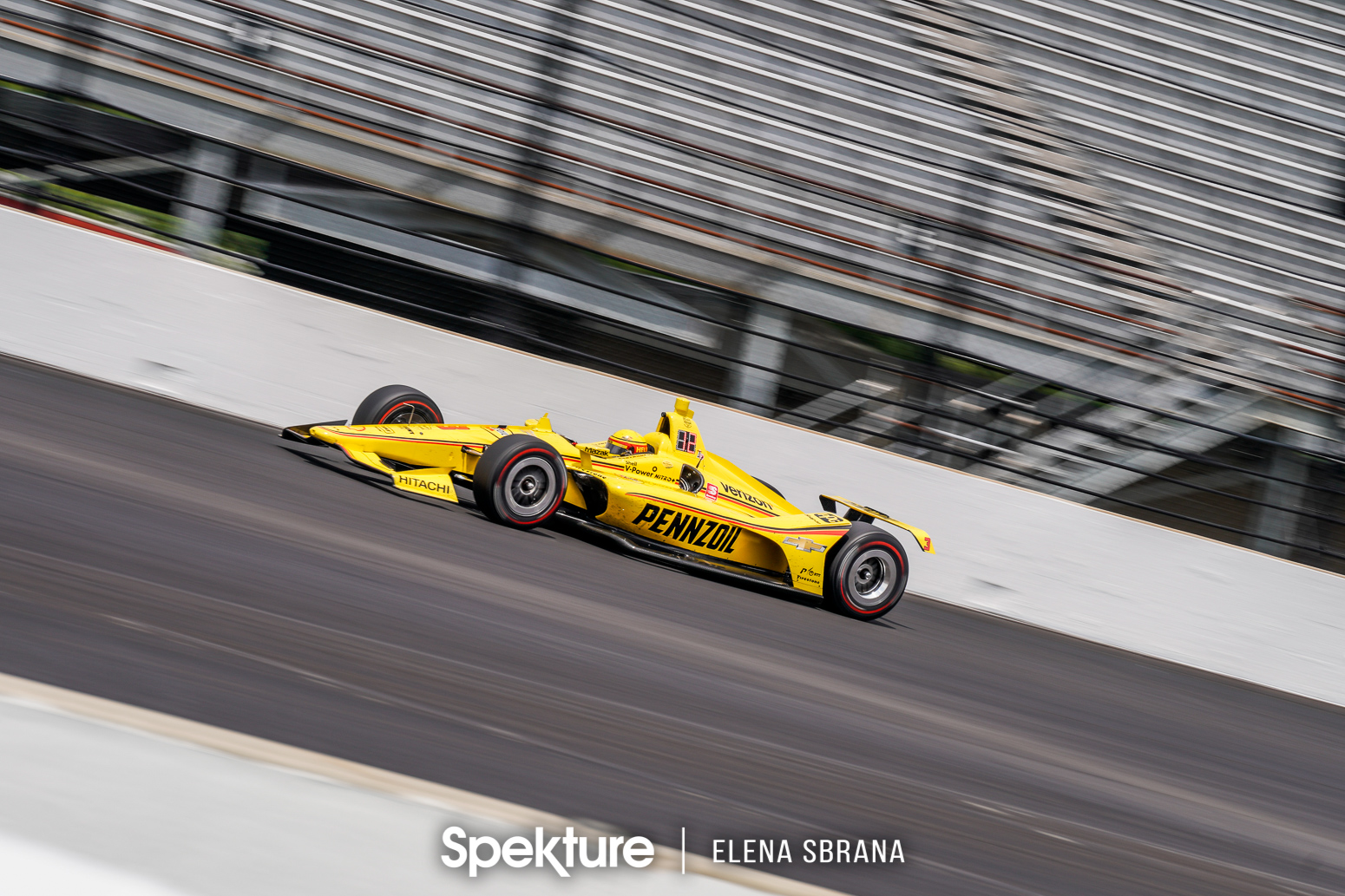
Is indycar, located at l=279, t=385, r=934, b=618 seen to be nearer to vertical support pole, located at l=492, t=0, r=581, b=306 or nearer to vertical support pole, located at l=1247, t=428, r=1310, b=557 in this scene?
vertical support pole, located at l=492, t=0, r=581, b=306

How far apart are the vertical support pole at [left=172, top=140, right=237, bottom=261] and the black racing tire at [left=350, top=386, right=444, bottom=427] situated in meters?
1.87

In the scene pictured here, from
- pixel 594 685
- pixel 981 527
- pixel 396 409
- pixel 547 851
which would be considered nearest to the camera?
pixel 547 851

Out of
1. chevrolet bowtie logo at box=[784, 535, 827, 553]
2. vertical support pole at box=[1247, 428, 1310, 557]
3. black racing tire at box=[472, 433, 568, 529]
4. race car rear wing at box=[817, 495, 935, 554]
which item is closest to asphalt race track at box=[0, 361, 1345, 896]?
black racing tire at box=[472, 433, 568, 529]

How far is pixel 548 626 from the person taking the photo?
13.6 ft

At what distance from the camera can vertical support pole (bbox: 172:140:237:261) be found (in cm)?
764

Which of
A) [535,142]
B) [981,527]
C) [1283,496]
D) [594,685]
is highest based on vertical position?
[535,142]

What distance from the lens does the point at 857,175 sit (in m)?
10.7

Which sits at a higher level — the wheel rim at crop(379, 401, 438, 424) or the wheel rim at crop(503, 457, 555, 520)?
the wheel rim at crop(379, 401, 438, 424)

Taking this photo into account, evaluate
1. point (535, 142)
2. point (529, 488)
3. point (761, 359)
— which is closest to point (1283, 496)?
point (761, 359)

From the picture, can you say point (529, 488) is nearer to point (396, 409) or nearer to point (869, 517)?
point (396, 409)

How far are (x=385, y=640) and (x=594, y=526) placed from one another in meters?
2.57

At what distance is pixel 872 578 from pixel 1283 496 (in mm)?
4958

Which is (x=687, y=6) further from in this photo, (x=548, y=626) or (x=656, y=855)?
(x=656, y=855)

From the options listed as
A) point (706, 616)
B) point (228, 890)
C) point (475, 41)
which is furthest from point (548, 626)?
point (475, 41)
